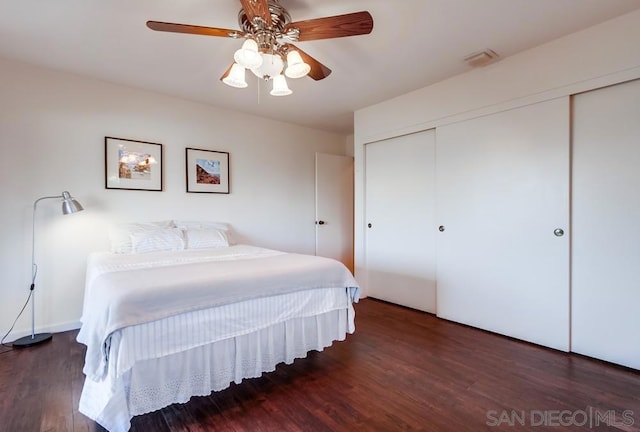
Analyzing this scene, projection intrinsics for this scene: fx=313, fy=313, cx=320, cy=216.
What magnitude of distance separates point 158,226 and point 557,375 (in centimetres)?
353

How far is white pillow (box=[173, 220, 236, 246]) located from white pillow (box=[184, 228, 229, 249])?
0.38 feet

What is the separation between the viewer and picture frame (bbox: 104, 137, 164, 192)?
3115mm

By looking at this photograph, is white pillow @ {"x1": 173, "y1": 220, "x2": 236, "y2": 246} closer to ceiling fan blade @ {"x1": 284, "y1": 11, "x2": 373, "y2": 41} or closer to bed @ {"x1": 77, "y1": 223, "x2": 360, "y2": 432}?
bed @ {"x1": 77, "y1": 223, "x2": 360, "y2": 432}

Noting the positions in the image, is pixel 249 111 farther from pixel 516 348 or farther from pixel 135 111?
pixel 516 348

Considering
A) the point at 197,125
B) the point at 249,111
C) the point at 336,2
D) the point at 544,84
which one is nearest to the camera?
the point at 336,2

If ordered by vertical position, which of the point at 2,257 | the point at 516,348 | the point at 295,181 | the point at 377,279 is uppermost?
the point at 295,181

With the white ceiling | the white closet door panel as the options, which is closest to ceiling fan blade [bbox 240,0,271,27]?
the white ceiling

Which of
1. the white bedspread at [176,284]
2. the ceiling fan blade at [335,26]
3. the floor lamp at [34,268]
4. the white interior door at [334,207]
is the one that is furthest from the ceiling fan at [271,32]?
the white interior door at [334,207]

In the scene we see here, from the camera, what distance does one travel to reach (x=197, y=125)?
3688 millimetres

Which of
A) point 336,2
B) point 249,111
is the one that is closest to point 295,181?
point 249,111

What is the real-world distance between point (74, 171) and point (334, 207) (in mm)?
3153

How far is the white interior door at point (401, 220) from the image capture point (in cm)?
339

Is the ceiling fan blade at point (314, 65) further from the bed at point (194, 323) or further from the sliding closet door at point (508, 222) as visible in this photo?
the sliding closet door at point (508, 222)

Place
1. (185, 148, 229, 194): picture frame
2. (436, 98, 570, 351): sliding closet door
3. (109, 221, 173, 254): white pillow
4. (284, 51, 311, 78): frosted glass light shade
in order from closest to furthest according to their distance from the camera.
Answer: (284, 51, 311, 78): frosted glass light shade → (436, 98, 570, 351): sliding closet door → (109, 221, 173, 254): white pillow → (185, 148, 229, 194): picture frame
